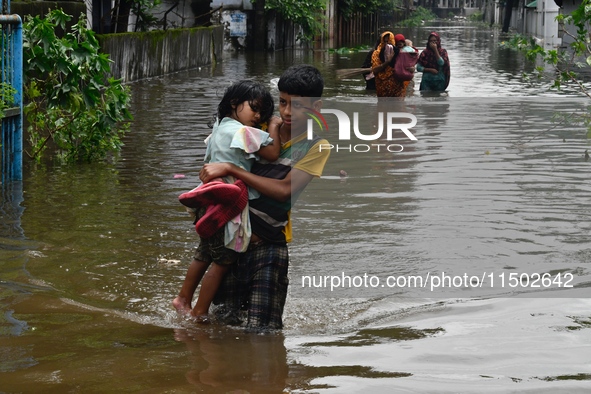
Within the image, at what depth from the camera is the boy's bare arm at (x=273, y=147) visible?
15.0 ft

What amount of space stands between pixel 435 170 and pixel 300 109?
221 inches

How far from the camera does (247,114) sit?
4.63m

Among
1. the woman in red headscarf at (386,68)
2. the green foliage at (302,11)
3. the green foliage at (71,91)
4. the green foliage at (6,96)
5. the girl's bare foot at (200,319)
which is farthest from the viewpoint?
the green foliage at (302,11)

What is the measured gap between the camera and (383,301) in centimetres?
581

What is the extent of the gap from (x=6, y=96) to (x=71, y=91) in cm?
113

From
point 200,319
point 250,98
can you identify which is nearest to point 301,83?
point 250,98

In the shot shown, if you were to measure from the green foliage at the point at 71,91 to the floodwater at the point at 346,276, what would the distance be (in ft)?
1.08

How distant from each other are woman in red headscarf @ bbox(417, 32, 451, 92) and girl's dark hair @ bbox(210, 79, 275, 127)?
11.7m

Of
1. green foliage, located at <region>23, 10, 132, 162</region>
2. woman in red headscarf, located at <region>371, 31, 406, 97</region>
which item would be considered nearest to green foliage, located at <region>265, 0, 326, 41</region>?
woman in red headscarf, located at <region>371, 31, 406, 97</region>

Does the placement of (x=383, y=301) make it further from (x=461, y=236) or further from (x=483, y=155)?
(x=483, y=155)

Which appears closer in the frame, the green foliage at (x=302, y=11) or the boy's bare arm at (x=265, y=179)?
the boy's bare arm at (x=265, y=179)

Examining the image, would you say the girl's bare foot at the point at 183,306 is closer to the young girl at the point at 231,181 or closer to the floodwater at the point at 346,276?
the floodwater at the point at 346,276

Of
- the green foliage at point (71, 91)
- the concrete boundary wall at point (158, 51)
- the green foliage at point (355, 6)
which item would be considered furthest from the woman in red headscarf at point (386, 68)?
the green foliage at point (355, 6)

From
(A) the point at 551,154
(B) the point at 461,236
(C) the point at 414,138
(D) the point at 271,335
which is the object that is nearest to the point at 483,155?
(A) the point at 551,154
